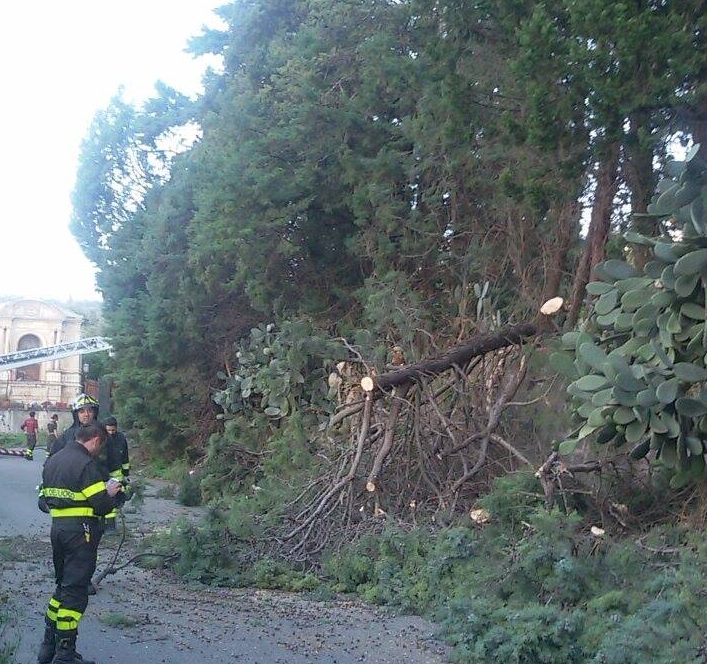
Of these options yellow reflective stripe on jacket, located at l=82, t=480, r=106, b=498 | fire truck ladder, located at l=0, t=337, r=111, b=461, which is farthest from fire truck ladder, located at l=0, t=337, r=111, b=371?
yellow reflective stripe on jacket, located at l=82, t=480, r=106, b=498

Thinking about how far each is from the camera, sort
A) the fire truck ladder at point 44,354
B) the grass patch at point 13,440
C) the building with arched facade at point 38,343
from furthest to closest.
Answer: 1. the building with arched facade at point 38,343
2. the fire truck ladder at point 44,354
3. the grass patch at point 13,440

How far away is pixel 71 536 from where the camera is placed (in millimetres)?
5996

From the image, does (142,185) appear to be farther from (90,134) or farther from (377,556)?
(377,556)

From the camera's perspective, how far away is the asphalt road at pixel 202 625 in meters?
6.61

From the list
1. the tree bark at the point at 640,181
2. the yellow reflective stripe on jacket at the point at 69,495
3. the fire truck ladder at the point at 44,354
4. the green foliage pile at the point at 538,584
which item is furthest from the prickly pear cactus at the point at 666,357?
→ the fire truck ladder at the point at 44,354

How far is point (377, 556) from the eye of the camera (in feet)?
30.2

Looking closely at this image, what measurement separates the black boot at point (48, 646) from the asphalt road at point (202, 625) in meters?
0.14

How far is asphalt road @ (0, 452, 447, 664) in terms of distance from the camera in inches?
260

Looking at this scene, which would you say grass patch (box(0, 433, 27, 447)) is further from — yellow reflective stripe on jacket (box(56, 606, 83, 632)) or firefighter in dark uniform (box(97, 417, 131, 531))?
yellow reflective stripe on jacket (box(56, 606, 83, 632))

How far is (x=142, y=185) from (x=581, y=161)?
2102 cm

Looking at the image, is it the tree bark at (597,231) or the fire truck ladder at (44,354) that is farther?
the fire truck ladder at (44,354)

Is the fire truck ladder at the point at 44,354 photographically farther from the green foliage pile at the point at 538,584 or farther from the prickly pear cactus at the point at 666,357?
the prickly pear cactus at the point at 666,357

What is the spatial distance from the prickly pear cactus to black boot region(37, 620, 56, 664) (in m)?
4.73

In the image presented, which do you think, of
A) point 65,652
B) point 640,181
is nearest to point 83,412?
point 65,652
